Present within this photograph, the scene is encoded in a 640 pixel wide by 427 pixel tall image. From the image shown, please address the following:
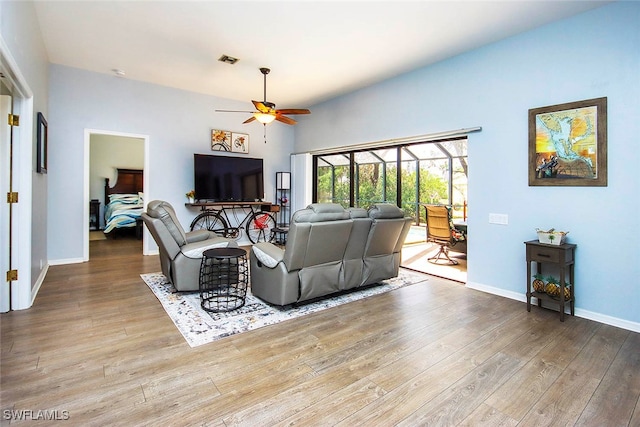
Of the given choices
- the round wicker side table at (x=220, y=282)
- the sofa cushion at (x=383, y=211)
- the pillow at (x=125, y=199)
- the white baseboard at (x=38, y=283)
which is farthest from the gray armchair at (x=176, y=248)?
the pillow at (x=125, y=199)

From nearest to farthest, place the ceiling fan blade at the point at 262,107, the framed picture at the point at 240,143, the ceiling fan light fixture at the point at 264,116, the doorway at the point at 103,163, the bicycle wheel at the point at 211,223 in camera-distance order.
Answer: the ceiling fan blade at the point at 262,107 → the ceiling fan light fixture at the point at 264,116 → the bicycle wheel at the point at 211,223 → the framed picture at the point at 240,143 → the doorway at the point at 103,163

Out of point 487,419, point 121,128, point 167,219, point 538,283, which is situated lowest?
point 487,419

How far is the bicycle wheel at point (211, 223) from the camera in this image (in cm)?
649

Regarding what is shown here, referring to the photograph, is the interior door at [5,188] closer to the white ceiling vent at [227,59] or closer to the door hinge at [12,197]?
the door hinge at [12,197]

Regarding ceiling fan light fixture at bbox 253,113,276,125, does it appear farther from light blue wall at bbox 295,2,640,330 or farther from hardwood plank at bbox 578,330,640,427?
hardwood plank at bbox 578,330,640,427

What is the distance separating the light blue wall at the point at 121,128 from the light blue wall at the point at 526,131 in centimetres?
381

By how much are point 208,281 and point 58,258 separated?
10.6 feet

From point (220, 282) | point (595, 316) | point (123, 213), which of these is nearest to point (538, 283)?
point (595, 316)

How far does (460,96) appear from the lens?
433cm

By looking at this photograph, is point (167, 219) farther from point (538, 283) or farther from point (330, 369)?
point (538, 283)

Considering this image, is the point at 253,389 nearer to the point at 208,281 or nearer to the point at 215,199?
the point at 208,281

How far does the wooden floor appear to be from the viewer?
178cm

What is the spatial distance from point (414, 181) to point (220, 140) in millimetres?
3943

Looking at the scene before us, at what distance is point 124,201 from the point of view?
7879mm
